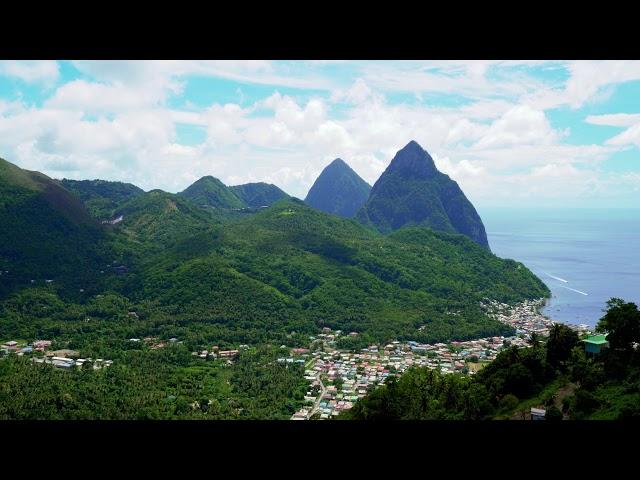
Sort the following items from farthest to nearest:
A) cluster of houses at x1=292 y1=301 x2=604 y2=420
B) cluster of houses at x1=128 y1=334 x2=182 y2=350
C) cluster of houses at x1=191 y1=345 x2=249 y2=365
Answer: cluster of houses at x1=128 y1=334 x2=182 y2=350
cluster of houses at x1=191 y1=345 x2=249 y2=365
cluster of houses at x1=292 y1=301 x2=604 y2=420

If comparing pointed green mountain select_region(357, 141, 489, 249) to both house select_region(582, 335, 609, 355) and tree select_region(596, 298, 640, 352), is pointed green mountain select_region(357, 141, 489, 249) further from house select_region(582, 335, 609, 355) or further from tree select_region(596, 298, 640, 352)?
tree select_region(596, 298, 640, 352)

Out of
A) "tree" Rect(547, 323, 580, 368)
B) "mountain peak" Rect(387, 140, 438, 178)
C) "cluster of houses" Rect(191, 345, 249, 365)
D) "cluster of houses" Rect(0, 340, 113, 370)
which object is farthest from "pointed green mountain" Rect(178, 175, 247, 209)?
"tree" Rect(547, 323, 580, 368)

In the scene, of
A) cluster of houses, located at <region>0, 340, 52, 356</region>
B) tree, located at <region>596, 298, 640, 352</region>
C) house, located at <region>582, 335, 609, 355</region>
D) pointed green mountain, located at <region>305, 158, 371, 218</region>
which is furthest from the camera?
pointed green mountain, located at <region>305, 158, 371, 218</region>

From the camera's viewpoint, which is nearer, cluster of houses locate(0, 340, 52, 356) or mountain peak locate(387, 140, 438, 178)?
cluster of houses locate(0, 340, 52, 356)

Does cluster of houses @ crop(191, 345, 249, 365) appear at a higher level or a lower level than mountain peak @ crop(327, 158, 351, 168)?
lower

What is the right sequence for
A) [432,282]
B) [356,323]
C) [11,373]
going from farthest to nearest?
[432,282] → [356,323] → [11,373]
